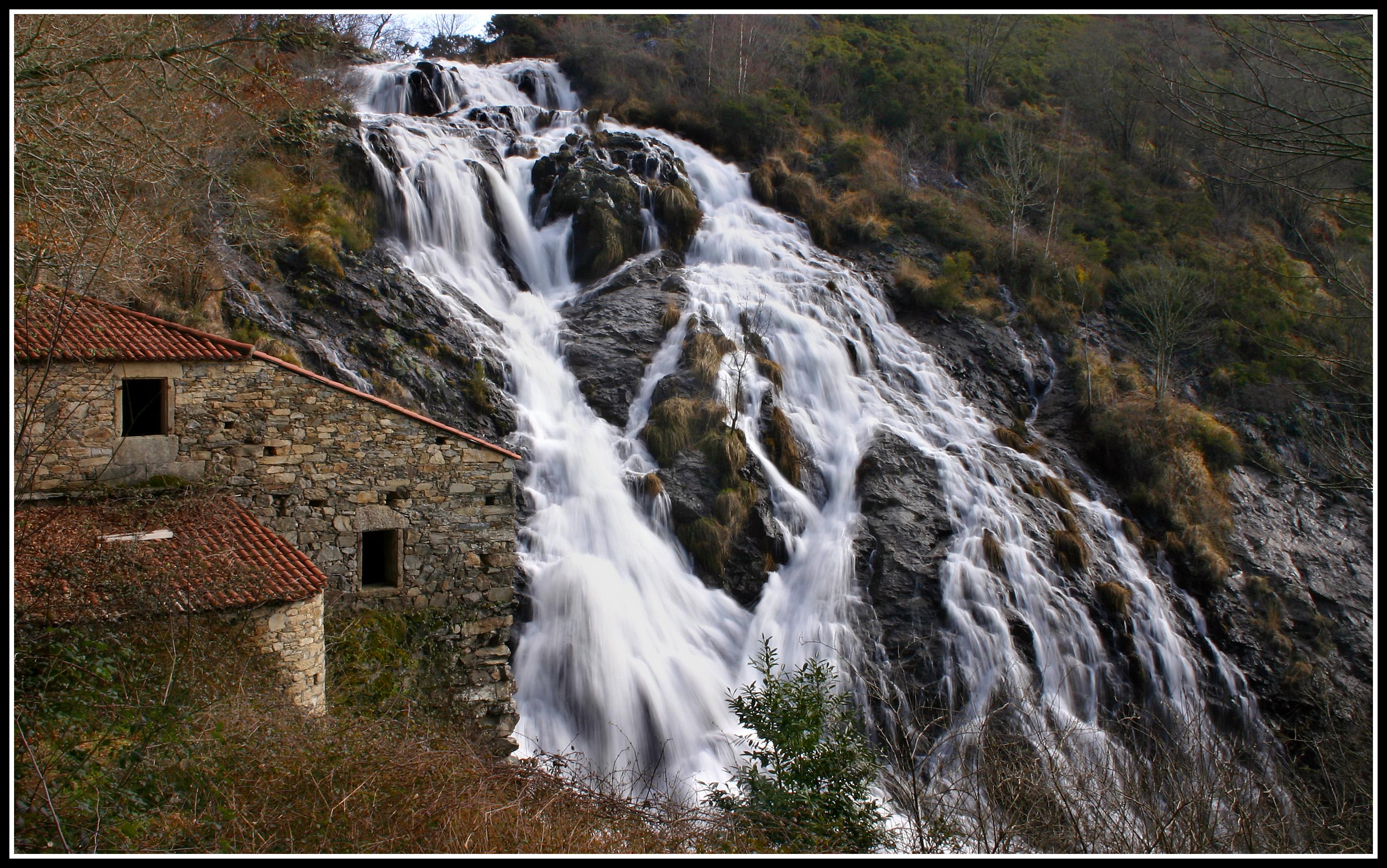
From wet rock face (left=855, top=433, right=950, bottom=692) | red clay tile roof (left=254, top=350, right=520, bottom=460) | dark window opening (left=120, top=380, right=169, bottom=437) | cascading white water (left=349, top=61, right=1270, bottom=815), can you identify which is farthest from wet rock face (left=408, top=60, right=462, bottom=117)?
wet rock face (left=855, top=433, right=950, bottom=692)

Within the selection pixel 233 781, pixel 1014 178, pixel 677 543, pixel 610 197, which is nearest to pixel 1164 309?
pixel 1014 178

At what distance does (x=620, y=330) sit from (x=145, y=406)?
33.2ft

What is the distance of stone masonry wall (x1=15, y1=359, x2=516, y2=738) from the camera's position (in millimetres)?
8789

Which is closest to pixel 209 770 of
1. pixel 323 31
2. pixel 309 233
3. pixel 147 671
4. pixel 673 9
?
pixel 147 671

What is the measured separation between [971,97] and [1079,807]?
34033mm

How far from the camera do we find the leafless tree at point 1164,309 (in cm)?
2108

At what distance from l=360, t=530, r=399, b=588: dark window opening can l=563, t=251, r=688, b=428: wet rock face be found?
6.17 metres

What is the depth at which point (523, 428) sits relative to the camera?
15.1 metres

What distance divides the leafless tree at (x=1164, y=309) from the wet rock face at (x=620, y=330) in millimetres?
12443

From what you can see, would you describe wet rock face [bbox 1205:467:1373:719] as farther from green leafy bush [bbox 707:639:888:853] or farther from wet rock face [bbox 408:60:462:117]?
wet rock face [bbox 408:60:462:117]

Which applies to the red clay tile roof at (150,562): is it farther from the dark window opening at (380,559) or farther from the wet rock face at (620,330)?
the wet rock face at (620,330)

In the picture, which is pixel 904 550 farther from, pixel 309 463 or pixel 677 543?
pixel 309 463

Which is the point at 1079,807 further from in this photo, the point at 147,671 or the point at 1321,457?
the point at 1321,457

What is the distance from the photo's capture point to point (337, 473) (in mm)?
9727
